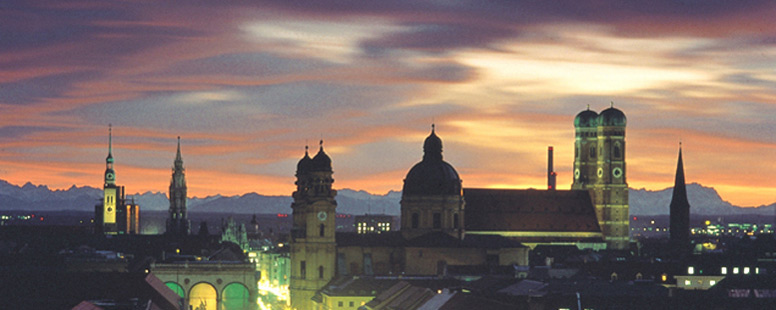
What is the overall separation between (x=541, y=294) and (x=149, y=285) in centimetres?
3988

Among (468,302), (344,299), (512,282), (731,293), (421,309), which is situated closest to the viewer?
(468,302)

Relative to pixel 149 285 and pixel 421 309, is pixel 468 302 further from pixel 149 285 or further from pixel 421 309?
pixel 149 285

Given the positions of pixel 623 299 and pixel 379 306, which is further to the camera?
pixel 379 306

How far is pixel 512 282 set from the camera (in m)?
185

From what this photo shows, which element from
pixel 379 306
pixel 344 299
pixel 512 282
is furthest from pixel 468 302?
pixel 344 299

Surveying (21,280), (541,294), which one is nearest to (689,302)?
(541,294)

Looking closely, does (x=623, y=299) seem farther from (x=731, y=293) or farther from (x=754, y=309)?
(x=731, y=293)

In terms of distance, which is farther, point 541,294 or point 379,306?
point 379,306

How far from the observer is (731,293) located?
166375 mm

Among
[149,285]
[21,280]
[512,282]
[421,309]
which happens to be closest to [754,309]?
[421,309]

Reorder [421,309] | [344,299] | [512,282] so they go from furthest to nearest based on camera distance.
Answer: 1. [344,299]
2. [512,282]
3. [421,309]

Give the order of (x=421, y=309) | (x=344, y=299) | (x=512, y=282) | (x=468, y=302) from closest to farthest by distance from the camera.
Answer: (x=468, y=302) < (x=421, y=309) < (x=512, y=282) < (x=344, y=299)

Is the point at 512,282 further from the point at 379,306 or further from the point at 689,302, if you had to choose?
the point at 689,302

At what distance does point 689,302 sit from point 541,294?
15367 millimetres
